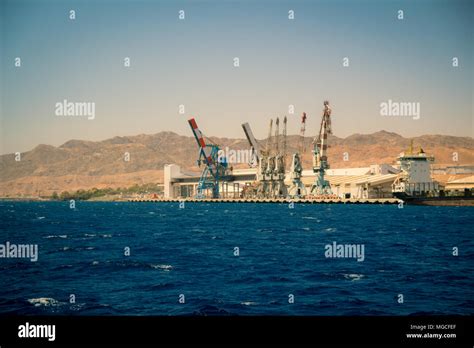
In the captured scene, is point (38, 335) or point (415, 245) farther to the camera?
point (415, 245)

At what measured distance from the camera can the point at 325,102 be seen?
145125 millimetres

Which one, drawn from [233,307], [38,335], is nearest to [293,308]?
[233,307]

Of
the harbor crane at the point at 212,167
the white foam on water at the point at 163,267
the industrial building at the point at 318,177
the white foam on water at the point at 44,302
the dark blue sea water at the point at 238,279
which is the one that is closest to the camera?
the dark blue sea water at the point at 238,279

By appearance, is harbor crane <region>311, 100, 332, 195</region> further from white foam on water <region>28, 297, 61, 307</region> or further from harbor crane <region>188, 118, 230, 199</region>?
white foam on water <region>28, 297, 61, 307</region>

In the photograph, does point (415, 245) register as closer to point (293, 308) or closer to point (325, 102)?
point (293, 308)

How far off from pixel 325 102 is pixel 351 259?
117 m

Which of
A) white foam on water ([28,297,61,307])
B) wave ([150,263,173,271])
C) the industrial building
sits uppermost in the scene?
the industrial building

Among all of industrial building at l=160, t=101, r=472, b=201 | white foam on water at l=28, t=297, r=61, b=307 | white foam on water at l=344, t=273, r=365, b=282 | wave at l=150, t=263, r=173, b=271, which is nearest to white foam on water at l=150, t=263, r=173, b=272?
wave at l=150, t=263, r=173, b=271

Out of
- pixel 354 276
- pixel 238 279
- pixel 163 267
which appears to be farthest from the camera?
pixel 163 267

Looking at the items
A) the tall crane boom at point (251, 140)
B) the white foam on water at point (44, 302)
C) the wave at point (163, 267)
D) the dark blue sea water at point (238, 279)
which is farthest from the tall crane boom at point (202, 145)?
the white foam on water at point (44, 302)

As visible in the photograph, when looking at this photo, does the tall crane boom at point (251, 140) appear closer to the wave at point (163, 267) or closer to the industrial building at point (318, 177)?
the industrial building at point (318, 177)

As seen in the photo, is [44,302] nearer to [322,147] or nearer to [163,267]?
[163,267]

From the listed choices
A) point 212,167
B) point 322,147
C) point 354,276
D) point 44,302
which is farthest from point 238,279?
point 212,167

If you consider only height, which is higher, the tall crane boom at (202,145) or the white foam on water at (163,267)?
the tall crane boom at (202,145)
